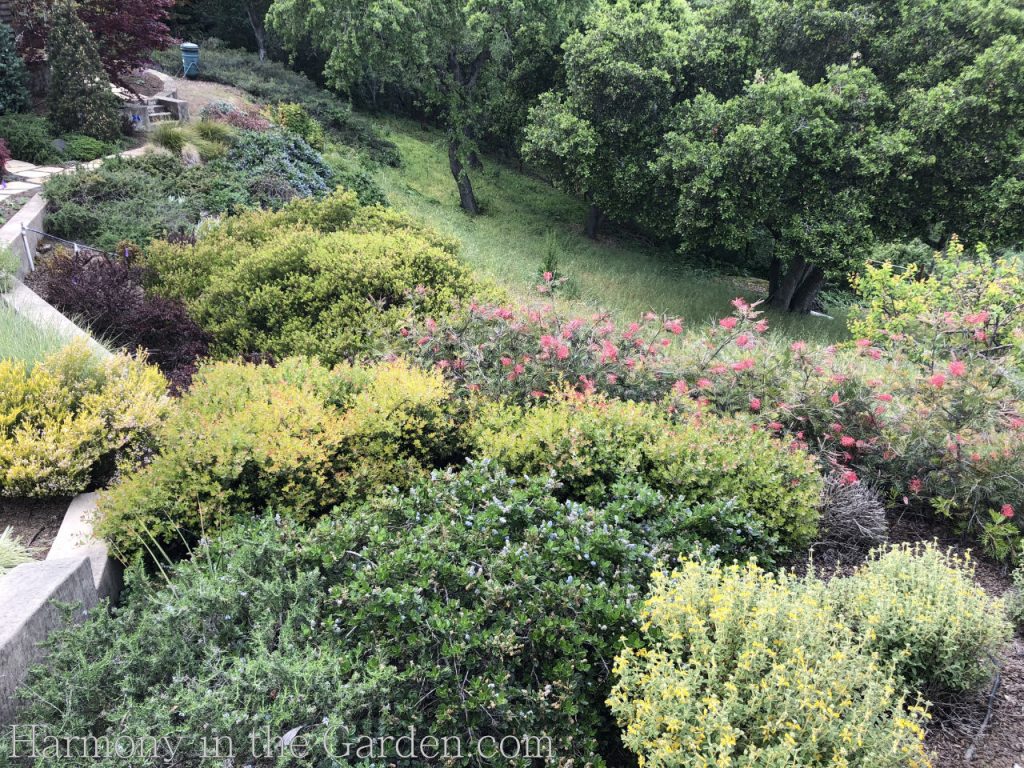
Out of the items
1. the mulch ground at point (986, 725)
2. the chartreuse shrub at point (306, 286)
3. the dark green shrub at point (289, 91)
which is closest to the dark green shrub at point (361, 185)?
the chartreuse shrub at point (306, 286)

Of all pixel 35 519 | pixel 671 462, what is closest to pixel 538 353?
pixel 671 462

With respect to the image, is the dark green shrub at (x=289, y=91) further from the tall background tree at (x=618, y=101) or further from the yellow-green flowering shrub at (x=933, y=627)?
the yellow-green flowering shrub at (x=933, y=627)

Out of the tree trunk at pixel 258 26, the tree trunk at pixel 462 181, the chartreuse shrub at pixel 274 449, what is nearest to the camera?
the chartreuse shrub at pixel 274 449

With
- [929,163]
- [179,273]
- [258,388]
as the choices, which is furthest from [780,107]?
[258,388]

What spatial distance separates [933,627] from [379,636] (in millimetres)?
2389

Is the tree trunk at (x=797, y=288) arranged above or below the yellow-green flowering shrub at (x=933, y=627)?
below

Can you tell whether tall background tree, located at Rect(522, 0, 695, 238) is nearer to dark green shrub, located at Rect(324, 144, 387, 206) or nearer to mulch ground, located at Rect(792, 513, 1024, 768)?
dark green shrub, located at Rect(324, 144, 387, 206)

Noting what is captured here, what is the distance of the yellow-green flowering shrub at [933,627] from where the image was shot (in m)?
2.78

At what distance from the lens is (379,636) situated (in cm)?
256

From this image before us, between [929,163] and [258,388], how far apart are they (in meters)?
12.5

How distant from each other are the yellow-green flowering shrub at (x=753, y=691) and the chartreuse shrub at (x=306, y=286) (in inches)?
145

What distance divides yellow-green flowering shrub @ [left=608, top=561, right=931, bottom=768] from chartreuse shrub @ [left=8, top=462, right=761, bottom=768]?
266mm

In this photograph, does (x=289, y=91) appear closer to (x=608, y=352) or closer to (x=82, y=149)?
(x=82, y=149)

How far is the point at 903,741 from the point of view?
2311 millimetres
